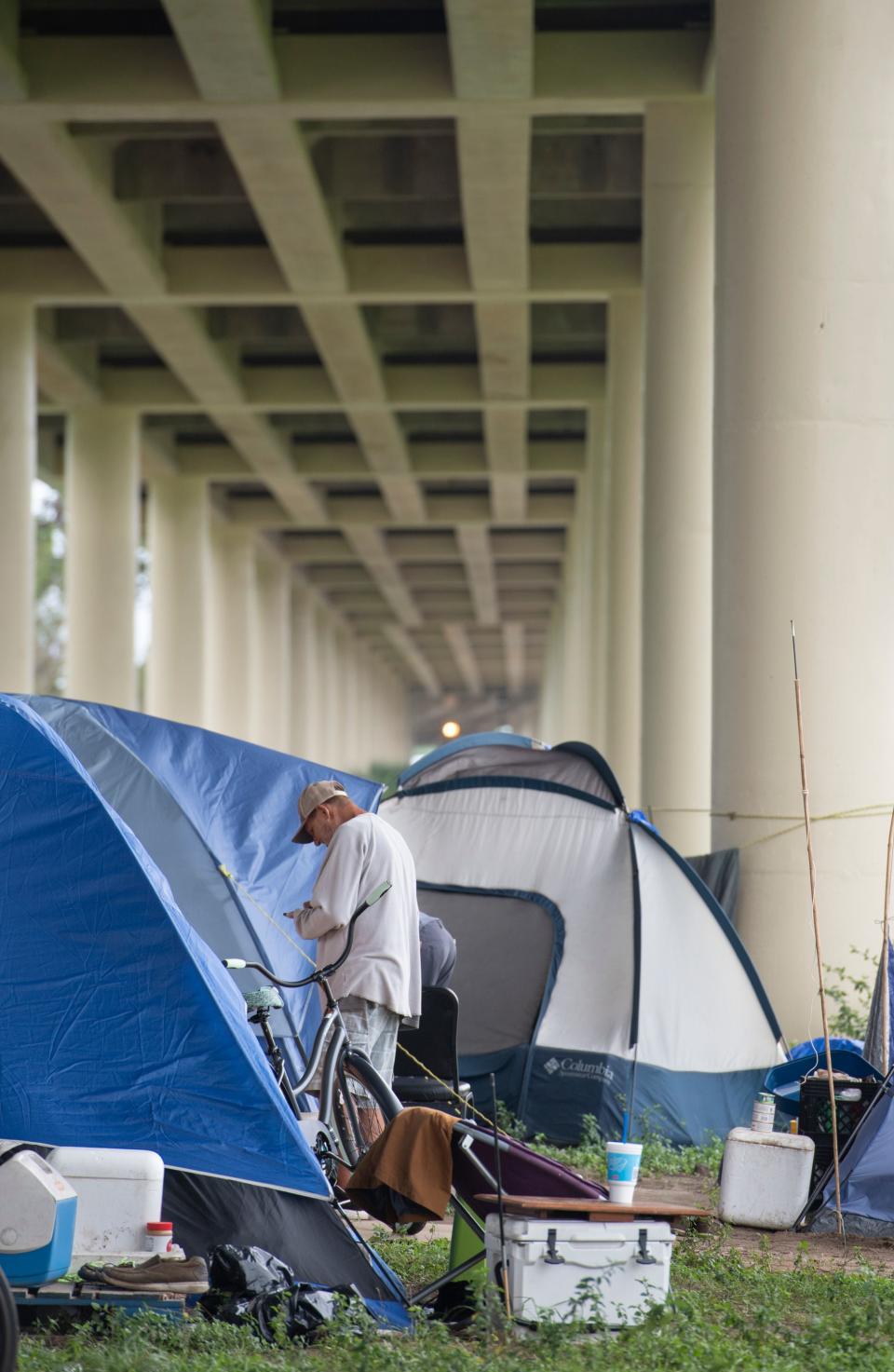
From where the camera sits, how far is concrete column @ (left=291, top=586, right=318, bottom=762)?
4188 centimetres

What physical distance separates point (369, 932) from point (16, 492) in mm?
13476

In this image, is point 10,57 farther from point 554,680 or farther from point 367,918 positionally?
point 554,680

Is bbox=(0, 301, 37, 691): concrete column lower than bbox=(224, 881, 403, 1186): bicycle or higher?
higher

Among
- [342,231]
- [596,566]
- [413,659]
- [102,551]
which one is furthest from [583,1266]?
[413,659]

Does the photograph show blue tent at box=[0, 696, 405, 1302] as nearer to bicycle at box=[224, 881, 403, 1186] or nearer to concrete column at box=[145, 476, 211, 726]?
bicycle at box=[224, 881, 403, 1186]

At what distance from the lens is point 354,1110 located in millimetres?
5953

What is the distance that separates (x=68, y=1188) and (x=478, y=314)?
52.4ft

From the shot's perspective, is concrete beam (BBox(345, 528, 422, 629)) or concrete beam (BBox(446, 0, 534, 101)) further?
concrete beam (BBox(345, 528, 422, 629))

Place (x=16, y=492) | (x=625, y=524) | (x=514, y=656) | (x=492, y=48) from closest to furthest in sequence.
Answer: (x=492, y=48)
(x=16, y=492)
(x=625, y=524)
(x=514, y=656)

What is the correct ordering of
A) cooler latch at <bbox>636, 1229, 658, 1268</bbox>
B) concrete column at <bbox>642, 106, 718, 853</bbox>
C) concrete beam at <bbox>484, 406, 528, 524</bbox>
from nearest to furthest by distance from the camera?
cooler latch at <bbox>636, 1229, 658, 1268</bbox> < concrete column at <bbox>642, 106, 718, 853</bbox> < concrete beam at <bbox>484, 406, 528, 524</bbox>

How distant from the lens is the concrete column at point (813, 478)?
979 cm

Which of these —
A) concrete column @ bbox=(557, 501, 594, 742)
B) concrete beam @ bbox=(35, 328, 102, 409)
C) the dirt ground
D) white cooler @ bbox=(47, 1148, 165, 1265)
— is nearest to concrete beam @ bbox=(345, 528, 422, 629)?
concrete column @ bbox=(557, 501, 594, 742)

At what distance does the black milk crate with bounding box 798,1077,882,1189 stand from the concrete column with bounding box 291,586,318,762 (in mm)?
34659

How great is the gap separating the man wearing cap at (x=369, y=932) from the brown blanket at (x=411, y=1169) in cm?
131
